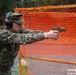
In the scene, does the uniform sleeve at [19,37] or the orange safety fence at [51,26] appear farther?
the orange safety fence at [51,26]

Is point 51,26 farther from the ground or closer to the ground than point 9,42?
closer to the ground

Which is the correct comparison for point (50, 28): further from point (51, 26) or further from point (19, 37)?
point (19, 37)

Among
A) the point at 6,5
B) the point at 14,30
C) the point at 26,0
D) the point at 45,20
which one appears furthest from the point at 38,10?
the point at 26,0

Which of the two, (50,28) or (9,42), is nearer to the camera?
(9,42)

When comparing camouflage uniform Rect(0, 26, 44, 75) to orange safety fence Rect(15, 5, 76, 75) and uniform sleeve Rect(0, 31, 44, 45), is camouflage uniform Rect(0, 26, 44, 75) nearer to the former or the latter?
uniform sleeve Rect(0, 31, 44, 45)

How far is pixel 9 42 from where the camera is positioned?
4898 mm

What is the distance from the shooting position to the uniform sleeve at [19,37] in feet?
15.6

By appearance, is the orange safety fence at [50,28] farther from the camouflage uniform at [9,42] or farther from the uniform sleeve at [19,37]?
the uniform sleeve at [19,37]

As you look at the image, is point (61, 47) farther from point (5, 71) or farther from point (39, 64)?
point (5, 71)

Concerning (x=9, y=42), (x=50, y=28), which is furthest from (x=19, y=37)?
(x=50, y=28)

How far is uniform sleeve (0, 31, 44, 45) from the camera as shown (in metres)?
4.75

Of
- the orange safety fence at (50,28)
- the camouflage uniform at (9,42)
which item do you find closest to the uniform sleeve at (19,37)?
the camouflage uniform at (9,42)

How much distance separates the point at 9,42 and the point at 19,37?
17cm

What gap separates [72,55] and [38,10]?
1115mm
